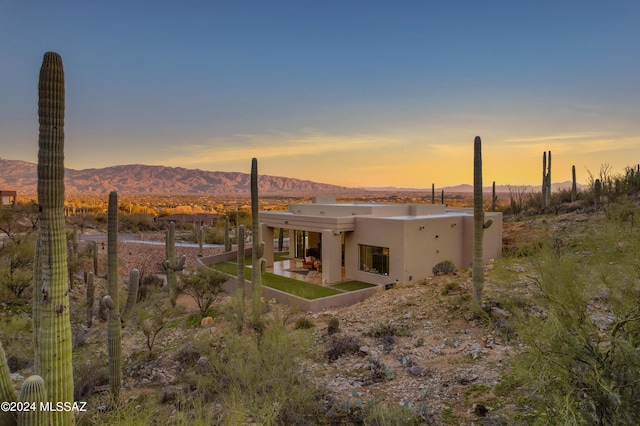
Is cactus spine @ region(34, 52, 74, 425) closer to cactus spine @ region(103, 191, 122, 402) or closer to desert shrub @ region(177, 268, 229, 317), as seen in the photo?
cactus spine @ region(103, 191, 122, 402)

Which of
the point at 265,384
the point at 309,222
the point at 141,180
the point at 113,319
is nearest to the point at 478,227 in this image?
the point at 265,384

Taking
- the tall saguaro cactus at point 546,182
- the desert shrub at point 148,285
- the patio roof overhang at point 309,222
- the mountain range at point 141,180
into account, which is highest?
the mountain range at point 141,180

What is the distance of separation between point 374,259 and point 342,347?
9106mm

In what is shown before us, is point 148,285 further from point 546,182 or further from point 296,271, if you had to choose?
point 546,182

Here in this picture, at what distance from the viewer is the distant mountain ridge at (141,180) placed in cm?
13412

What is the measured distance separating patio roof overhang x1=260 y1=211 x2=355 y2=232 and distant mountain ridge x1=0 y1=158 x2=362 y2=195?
13116cm

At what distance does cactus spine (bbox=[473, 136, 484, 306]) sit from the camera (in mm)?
12076

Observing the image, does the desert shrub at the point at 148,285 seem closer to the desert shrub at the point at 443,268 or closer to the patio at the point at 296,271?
the patio at the point at 296,271

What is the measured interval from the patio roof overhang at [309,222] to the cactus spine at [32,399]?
15.7m

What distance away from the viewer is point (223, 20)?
80.5 feet

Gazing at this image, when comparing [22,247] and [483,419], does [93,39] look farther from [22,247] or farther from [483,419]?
[483,419]

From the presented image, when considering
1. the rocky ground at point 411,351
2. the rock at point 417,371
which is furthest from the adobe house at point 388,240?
A: the rock at point 417,371

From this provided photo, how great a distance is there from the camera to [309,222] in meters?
20.9

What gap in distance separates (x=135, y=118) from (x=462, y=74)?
44.2 metres
